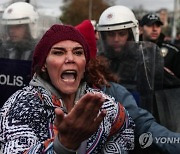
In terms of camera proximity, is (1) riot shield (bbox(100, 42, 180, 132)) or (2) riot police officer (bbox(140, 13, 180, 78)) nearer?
(1) riot shield (bbox(100, 42, 180, 132))

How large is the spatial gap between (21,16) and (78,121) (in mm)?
1985

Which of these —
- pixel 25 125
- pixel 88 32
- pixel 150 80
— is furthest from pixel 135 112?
pixel 25 125

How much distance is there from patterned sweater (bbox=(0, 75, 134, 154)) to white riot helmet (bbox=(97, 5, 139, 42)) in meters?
1.71

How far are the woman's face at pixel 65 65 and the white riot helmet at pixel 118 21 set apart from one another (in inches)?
70.4

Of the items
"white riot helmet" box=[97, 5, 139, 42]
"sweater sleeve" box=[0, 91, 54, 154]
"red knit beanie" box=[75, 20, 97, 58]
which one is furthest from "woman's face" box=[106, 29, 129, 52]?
"sweater sleeve" box=[0, 91, 54, 154]

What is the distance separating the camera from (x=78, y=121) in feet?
5.14

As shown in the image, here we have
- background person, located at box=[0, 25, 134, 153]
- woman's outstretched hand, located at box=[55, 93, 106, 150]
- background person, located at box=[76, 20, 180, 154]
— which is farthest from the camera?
background person, located at box=[76, 20, 180, 154]

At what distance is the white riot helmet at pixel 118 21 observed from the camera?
3.91 metres

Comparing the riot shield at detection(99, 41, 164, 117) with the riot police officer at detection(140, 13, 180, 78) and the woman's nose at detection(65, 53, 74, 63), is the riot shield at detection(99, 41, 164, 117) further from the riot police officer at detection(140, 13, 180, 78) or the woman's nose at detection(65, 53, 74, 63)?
the riot police officer at detection(140, 13, 180, 78)

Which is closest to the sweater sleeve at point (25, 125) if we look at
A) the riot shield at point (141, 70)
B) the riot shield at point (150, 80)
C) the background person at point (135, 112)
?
the background person at point (135, 112)

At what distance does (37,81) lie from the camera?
2053 millimetres

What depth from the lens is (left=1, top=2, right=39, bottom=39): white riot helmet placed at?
3.24 meters

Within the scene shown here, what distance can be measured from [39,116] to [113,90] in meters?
0.81

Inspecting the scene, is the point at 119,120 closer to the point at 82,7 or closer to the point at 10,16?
the point at 10,16
